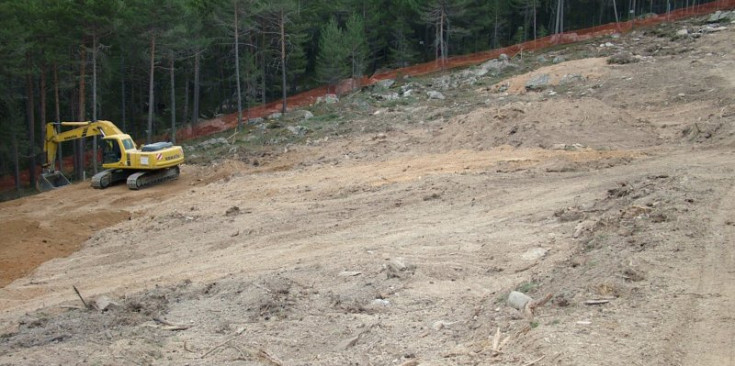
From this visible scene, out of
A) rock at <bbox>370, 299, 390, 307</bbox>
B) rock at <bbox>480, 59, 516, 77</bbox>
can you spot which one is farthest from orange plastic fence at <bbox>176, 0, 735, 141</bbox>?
rock at <bbox>370, 299, 390, 307</bbox>

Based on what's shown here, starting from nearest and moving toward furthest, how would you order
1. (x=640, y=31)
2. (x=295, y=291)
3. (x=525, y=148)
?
1. (x=295, y=291)
2. (x=525, y=148)
3. (x=640, y=31)

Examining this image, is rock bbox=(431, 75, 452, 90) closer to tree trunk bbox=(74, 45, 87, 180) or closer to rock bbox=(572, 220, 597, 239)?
tree trunk bbox=(74, 45, 87, 180)

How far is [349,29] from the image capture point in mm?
45281

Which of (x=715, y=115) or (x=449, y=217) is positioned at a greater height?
(x=715, y=115)

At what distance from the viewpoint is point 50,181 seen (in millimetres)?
24062

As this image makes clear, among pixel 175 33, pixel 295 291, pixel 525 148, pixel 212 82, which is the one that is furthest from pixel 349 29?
pixel 295 291

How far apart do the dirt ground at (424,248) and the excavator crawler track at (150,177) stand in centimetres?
43

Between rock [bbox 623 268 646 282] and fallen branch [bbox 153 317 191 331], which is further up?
rock [bbox 623 268 646 282]

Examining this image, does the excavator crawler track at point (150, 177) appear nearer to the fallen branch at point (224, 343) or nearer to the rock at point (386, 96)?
the rock at point (386, 96)

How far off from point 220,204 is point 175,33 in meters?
18.4

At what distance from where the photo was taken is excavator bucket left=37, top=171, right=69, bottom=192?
2375cm

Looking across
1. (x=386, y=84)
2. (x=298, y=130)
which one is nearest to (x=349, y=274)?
(x=298, y=130)

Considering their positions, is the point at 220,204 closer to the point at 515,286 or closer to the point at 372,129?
the point at 372,129

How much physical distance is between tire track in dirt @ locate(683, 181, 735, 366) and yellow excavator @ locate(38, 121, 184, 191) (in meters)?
16.6
